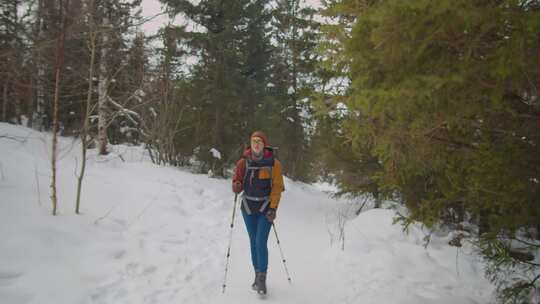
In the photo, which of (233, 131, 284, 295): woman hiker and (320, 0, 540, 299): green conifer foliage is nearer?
(320, 0, 540, 299): green conifer foliage

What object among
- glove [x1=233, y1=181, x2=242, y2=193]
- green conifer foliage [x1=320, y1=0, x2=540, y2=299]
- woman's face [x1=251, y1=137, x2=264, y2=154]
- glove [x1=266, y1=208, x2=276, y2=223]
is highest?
green conifer foliage [x1=320, y1=0, x2=540, y2=299]

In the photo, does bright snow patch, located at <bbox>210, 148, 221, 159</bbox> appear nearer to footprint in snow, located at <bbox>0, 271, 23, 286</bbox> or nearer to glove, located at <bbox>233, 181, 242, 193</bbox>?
glove, located at <bbox>233, 181, 242, 193</bbox>

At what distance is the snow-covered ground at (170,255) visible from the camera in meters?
3.90

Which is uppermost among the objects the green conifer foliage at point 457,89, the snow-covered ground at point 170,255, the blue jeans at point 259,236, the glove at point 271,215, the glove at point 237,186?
the green conifer foliage at point 457,89

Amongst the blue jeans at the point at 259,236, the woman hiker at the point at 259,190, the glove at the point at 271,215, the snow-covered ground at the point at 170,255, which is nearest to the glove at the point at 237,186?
the woman hiker at the point at 259,190

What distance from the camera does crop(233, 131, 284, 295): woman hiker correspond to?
4312 mm

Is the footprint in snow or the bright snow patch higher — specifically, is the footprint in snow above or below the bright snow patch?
below

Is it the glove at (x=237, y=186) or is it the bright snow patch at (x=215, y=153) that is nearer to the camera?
Answer: the glove at (x=237, y=186)

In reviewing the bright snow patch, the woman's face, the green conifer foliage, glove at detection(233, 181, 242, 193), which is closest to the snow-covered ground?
glove at detection(233, 181, 242, 193)

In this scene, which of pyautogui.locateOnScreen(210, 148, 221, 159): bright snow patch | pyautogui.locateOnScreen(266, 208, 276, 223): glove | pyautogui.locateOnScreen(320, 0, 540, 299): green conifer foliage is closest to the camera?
pyautogui.locateOnScreen(320, 0, 540, 299): green conifer foliage

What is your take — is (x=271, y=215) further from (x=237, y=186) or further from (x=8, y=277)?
(x=8, y=277)

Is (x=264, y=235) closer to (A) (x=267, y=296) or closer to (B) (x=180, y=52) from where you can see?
(A) (x=267, y=296)

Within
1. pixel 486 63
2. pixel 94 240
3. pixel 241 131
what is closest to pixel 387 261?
pixel 486 63

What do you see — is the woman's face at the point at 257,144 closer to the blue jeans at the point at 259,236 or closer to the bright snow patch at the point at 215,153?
the blue jeans at the point at 259,236
